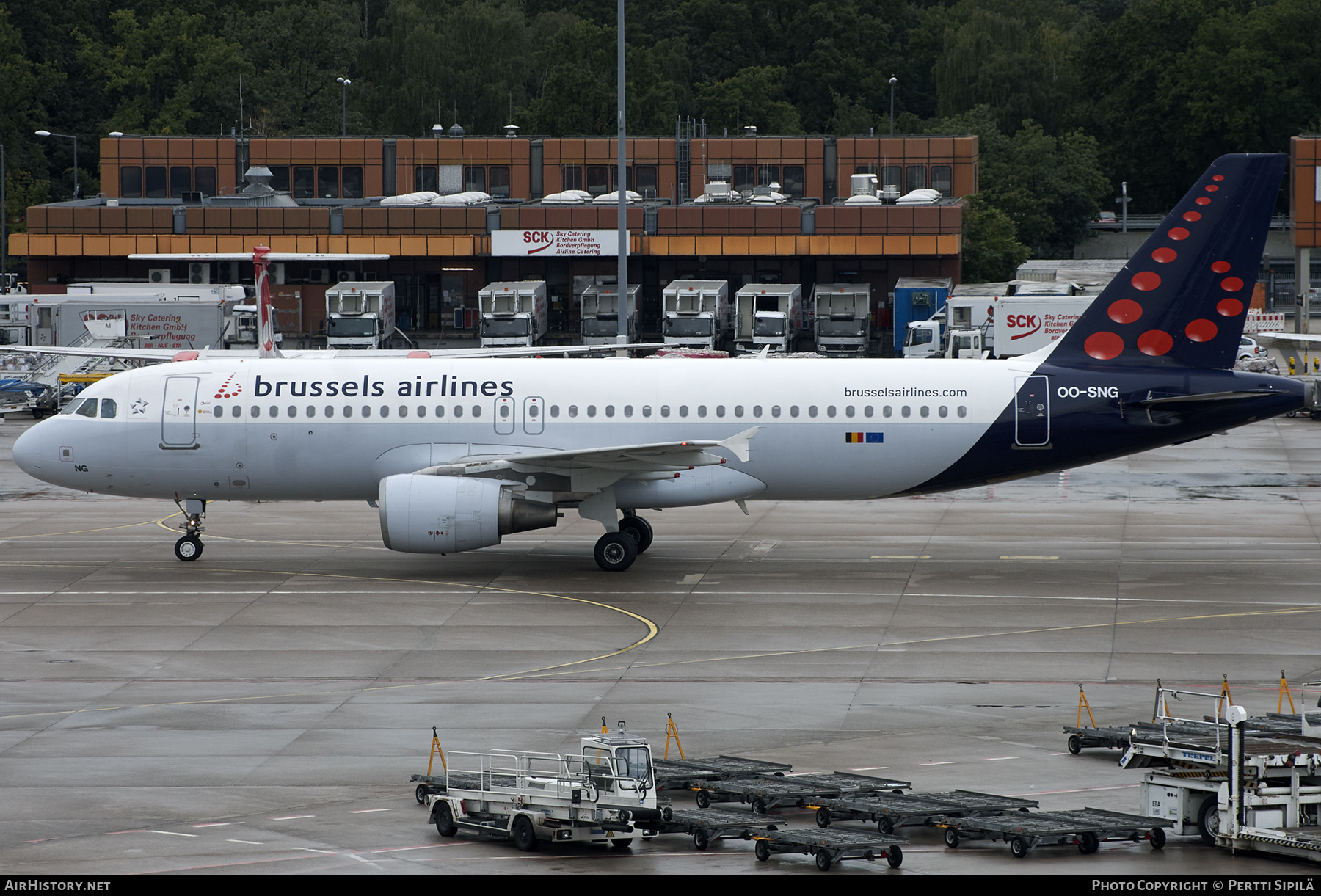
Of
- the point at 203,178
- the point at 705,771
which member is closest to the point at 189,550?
the point at 705,771

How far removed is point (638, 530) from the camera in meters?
37.8

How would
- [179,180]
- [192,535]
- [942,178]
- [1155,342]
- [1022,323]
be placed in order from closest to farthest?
[1155,342]
[192,535]
[1022,323]
[942,178]
[179,180]

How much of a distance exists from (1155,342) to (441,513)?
1545 cm

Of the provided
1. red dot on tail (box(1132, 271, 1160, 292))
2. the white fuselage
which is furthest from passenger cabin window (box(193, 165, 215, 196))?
red dot on tail (box(1132, 271, 1160, 292))

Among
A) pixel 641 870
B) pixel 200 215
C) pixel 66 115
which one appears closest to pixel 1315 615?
pixel 641 870

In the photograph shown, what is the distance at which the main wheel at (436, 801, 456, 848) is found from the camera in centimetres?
1897

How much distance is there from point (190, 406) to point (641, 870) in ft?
70.8

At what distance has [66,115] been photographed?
5689 inches

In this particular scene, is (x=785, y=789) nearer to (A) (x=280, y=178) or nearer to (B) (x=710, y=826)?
(B) (x=710, y=826)

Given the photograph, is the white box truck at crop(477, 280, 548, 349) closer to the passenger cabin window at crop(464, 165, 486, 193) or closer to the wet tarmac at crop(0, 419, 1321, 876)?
the passenger cabin window at crop(464, 165, 486, 193)

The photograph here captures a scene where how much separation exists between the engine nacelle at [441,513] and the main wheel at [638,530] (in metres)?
4.26

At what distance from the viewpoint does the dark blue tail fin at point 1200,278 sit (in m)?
34.8

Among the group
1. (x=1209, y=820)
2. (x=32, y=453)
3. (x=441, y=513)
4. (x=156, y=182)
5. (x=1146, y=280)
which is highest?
(x=156, y=182)
